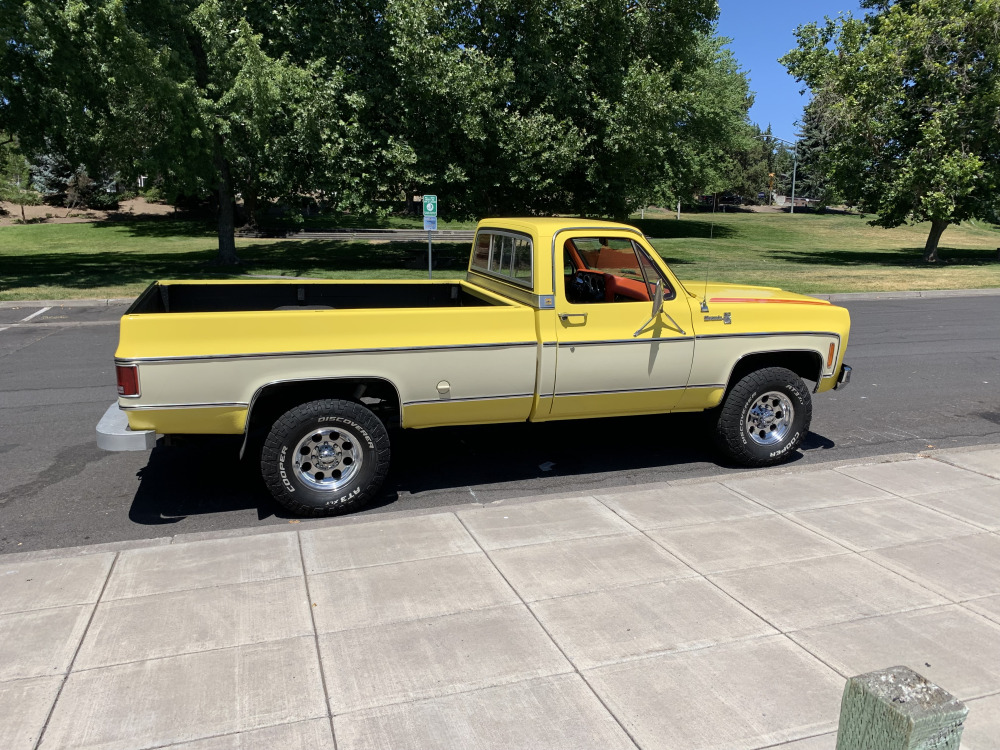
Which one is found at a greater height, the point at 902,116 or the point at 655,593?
the point at 902,116

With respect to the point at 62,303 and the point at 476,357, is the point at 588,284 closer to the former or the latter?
the point at 476,357

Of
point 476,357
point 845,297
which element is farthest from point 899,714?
point 845,297

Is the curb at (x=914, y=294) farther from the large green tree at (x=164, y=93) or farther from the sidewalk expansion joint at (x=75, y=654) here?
the sidewalk expansion joint at (x=75, y=654)

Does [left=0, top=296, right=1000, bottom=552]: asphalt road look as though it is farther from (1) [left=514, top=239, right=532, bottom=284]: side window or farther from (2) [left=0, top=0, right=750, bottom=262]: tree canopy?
(2) [left=0, top=0, right=750, bottom=262]: tree canopy

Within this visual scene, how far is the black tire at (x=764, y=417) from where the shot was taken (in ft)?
20.3

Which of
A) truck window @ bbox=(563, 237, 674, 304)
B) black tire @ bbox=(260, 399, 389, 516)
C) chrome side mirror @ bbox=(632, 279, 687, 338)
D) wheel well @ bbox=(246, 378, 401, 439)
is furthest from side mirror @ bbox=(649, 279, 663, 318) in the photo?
black tire @ bbox=(260, 399, 389, 516)

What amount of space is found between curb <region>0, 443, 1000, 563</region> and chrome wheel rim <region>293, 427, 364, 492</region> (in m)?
0.25

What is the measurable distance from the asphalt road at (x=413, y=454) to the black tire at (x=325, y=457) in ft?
0.90

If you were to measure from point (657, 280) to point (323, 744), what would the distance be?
4059mm

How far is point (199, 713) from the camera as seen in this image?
3.21 meters

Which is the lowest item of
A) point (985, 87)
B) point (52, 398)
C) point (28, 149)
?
point (52, 398)

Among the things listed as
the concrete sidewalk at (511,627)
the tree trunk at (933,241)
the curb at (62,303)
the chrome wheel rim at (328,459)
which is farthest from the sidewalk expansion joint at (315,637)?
the tree trunk at (933,241)

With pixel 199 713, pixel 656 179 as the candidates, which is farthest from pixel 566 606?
pixel 656 179

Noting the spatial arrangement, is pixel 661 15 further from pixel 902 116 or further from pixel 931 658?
pixel 931 658
